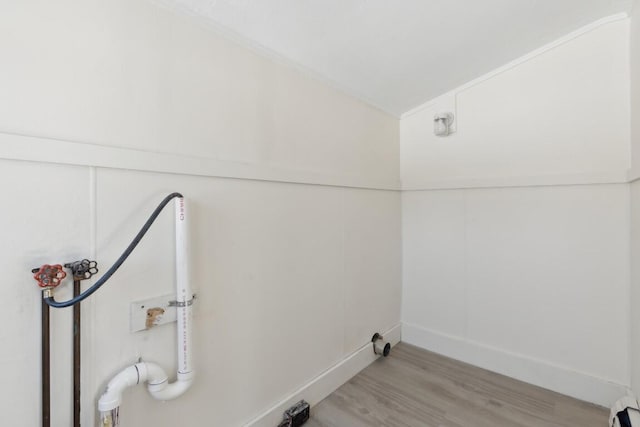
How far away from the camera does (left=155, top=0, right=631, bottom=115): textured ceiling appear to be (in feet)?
4.38

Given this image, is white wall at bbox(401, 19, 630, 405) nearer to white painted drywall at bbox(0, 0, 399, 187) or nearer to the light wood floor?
the light wood floor

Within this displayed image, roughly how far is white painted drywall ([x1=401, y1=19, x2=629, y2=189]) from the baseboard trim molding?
4.69 feet

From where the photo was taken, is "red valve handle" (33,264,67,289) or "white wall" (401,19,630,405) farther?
"white wall" (401,19,630,405)

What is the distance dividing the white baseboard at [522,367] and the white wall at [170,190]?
0.88 meters

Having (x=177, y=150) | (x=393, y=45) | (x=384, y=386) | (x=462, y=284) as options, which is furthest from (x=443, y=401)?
(x=393, y=45)

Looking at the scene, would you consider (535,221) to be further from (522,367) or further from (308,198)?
(308,198)

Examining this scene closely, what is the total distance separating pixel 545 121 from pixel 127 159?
2.48 metres

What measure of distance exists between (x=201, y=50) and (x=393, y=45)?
109 centimetres

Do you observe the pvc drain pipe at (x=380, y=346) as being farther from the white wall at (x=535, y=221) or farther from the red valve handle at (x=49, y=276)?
the red valve handle at (x=49, y=276)

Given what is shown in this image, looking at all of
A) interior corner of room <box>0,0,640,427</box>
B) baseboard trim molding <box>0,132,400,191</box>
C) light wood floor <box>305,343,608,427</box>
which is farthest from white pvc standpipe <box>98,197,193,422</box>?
light wood floor <box>305,343,608,427</box>

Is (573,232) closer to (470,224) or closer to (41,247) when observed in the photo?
(470,224)

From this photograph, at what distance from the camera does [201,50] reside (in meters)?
1.26

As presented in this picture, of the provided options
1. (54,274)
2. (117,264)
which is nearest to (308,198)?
(117,264)

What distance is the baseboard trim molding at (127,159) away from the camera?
0.85 metres
